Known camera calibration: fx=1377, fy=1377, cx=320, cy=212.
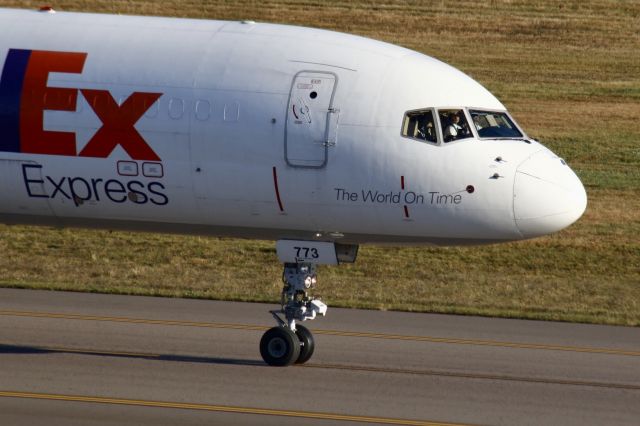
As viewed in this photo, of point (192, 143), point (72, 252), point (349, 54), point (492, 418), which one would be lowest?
point (492, 418)

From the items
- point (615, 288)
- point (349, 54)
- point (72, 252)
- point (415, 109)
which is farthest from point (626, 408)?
point (72, 252)

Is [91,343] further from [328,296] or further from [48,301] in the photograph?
[328,296]

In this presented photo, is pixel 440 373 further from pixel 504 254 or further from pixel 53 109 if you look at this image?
pixel 504 254

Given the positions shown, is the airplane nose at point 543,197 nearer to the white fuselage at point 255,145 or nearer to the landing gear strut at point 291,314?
the white fuselage at point 255,145

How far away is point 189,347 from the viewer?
72.5ft

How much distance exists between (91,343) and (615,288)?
1201cm

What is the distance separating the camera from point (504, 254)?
31.9m

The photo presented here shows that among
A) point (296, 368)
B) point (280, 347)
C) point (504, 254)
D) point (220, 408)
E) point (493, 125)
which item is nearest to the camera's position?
point (220, 408)

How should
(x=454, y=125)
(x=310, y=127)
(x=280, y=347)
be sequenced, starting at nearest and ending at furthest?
(x=310, y=127)
(x=454, y=125)
(x=280, y=347)

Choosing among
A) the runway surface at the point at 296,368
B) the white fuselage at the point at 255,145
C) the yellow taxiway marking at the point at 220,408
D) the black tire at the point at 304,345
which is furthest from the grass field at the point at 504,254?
the yellow taxiway marking at the point at 220,408

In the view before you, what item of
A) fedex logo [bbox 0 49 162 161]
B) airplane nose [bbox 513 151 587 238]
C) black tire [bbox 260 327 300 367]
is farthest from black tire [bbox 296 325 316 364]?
airplane nose [bbox 513 151 587 238]

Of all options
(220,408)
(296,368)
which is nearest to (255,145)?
(296,368)

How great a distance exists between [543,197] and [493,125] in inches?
57.8

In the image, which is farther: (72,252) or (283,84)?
(72,252)
